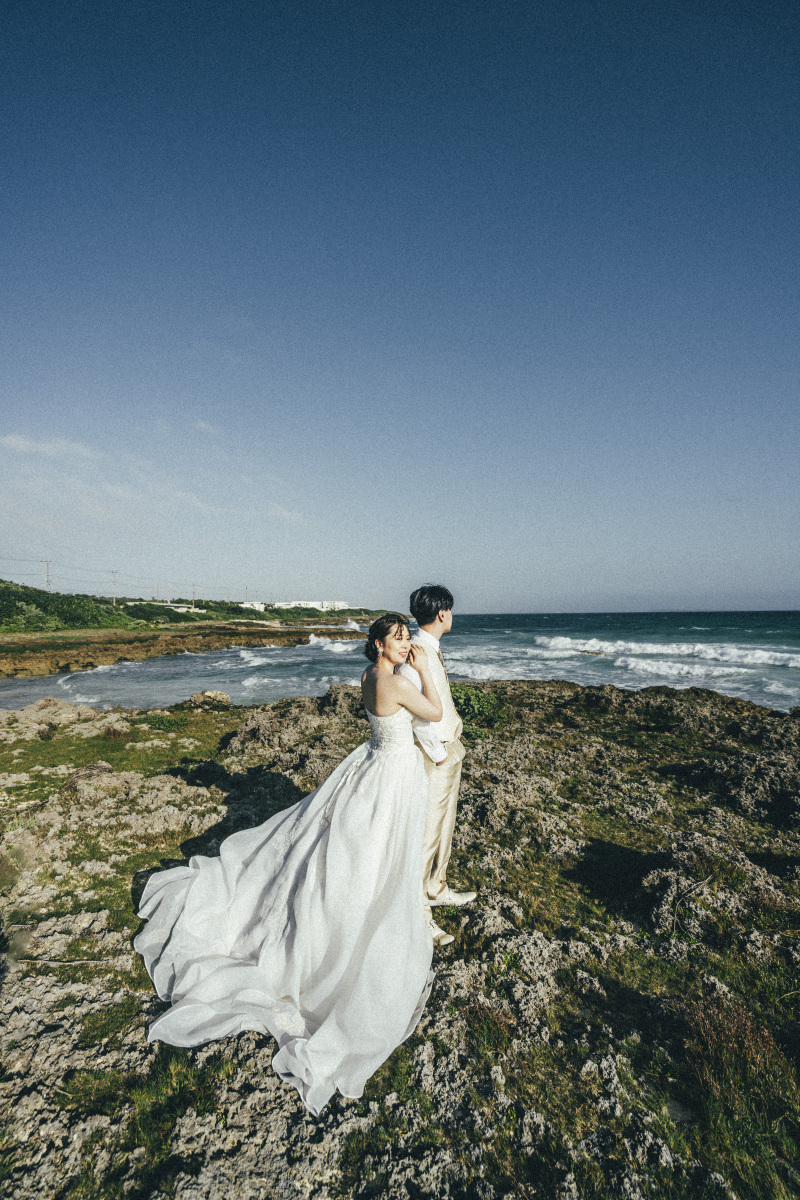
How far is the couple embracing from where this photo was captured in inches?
134

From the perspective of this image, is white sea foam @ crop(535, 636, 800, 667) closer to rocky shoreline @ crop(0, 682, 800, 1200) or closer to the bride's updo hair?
rocky shoreline @ crop(0, 682, 800, 1200)

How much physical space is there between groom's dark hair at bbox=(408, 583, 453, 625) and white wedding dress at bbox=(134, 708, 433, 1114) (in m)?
0.92

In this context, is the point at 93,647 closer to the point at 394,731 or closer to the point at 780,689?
the point at 394,731

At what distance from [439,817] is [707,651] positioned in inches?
1626

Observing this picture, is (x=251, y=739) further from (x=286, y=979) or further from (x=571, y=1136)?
(x=571, y=1136)

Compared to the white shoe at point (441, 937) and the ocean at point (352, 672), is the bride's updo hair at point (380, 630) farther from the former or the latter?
the ocean at point (352, 672)

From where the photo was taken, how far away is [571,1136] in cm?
274

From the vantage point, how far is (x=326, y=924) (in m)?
3.87

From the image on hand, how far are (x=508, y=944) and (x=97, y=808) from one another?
18.5 feet

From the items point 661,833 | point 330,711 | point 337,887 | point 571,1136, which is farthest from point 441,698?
point 330,711

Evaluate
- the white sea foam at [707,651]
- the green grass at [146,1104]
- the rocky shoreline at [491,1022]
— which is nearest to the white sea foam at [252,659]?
the rocky shoreline at [491,1022]

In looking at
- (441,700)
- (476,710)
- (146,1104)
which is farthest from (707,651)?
(146,1104)

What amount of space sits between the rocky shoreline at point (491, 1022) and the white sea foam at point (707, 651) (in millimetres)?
29792

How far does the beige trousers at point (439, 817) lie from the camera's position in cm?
461
